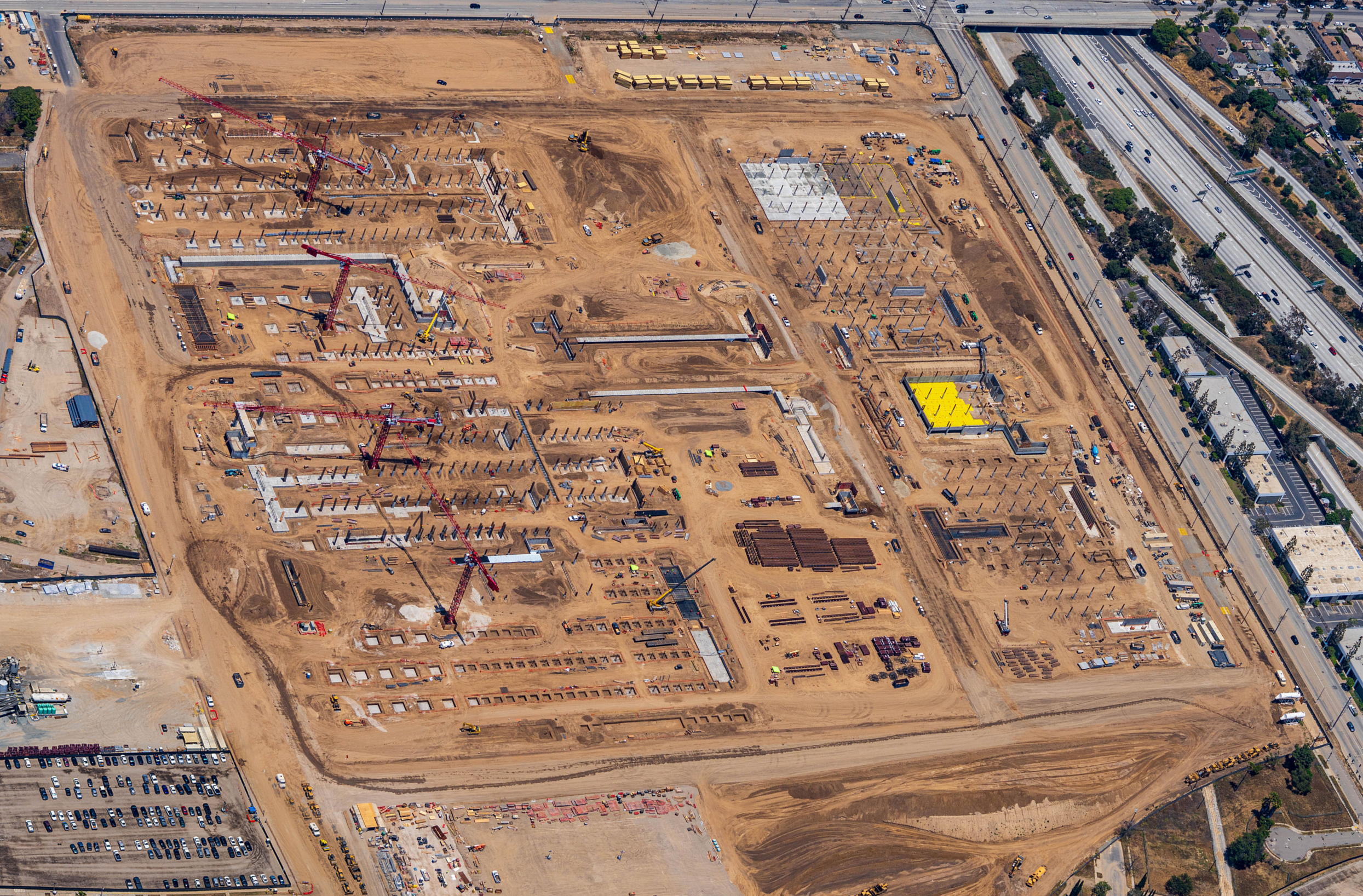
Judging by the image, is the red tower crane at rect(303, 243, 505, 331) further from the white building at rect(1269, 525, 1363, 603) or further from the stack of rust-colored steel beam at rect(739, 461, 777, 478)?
the white building at rect(1269, 525, 1363, 603)

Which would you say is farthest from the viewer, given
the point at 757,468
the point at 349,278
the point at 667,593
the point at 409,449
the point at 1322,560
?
the point at 1322,560

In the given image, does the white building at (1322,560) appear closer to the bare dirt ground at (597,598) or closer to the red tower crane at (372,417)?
the bare dirt ground at (597,598)

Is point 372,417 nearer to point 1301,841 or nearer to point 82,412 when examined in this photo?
point 82,412

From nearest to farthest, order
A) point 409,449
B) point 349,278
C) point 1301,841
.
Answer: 1. point 1301,841
2. point 409,449
3. point 349,278

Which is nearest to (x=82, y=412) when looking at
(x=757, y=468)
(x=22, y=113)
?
(x=22, y=113)

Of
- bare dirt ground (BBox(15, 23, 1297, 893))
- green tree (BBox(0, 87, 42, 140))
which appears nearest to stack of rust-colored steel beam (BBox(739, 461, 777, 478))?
bare dirt ground (BBox(15, 23, 1297, 893))

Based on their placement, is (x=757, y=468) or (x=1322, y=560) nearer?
(x=757, y=468)

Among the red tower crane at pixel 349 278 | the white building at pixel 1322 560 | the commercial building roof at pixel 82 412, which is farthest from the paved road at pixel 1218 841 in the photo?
the commercial building roof at pixel 82 412
